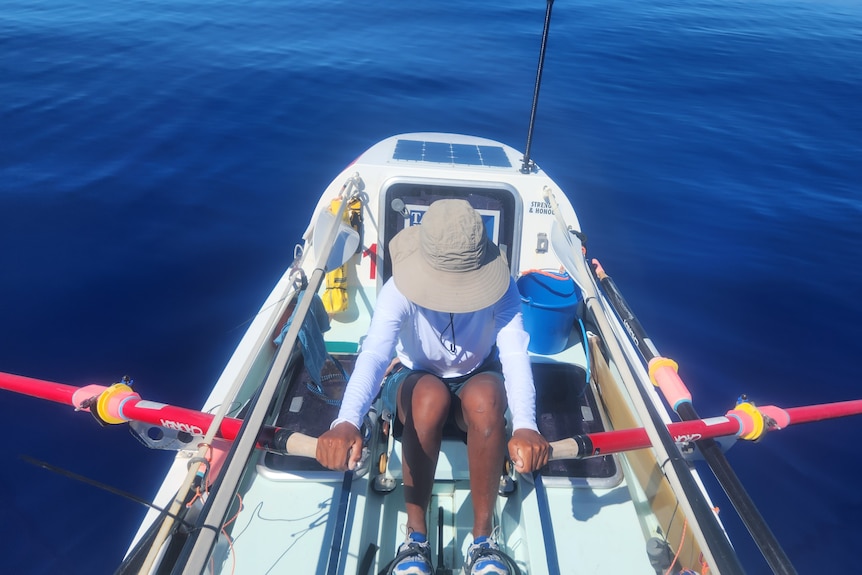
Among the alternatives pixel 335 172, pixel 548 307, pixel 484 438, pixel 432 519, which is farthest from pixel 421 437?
pixel 335 172

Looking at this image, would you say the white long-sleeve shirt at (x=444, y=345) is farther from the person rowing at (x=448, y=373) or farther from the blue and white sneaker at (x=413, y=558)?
the blue and white sneaker at (x=413, y=558)

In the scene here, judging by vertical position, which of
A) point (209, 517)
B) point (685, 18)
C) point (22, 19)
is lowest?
point (209, 517)

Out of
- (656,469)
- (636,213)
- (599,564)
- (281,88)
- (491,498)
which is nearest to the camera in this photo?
(491,498)

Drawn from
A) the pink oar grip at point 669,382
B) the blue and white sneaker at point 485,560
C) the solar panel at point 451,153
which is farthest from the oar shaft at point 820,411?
the solar panel at point 451,153

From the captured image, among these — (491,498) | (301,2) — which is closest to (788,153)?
(491,498)

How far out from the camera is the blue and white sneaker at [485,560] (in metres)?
2.17

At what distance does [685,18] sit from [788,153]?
37.4 feet

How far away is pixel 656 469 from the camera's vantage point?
109 inches

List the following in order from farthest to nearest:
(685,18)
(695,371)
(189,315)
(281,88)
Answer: (685,18), (281,88), (189,315), (695,371)

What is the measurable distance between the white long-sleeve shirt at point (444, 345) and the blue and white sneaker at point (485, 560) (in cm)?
58

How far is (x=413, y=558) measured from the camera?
7.25ft

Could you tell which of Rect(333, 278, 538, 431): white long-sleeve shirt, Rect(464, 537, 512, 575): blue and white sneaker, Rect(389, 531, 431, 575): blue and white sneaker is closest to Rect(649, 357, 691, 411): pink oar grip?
Rect(333, 278, 538, 431): white long-sleeve shirt

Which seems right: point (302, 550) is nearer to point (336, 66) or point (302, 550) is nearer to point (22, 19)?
point (336, 66)

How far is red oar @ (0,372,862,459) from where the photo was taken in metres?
2.20
